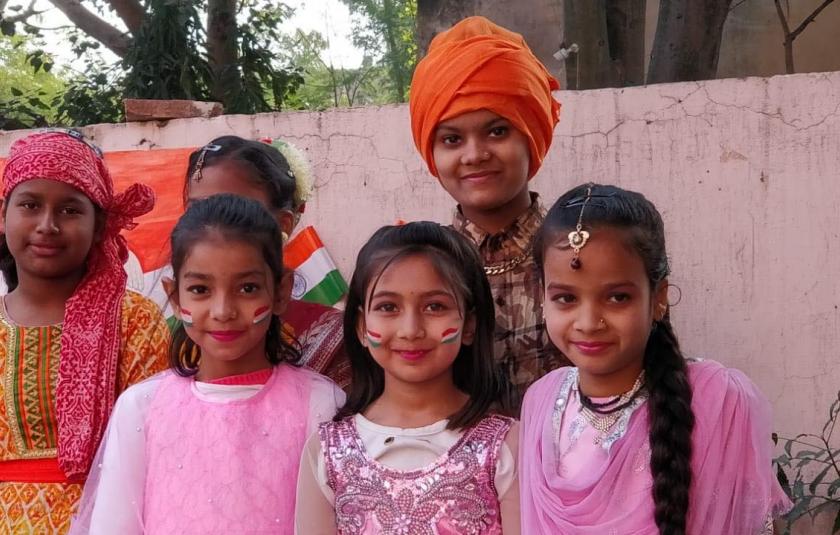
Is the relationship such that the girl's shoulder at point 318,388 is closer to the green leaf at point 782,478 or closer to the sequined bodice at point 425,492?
the sequined bodice at point 425,492

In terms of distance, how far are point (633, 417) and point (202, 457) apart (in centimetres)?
99

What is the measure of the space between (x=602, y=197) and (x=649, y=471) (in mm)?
569

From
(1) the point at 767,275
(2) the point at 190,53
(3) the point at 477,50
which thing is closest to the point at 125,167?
(2) the point at 190,53

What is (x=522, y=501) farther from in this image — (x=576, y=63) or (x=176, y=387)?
(x=576, y=63)

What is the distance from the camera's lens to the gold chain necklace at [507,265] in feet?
7.50

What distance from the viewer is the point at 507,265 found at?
229 cm

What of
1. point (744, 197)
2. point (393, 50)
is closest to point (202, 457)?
point (744, 197)

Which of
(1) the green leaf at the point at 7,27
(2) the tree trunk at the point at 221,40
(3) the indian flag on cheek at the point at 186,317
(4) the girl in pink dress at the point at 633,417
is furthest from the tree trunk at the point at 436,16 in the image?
(1) the green leaf at the point at 7,27

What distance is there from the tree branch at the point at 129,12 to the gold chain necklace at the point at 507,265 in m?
5.30

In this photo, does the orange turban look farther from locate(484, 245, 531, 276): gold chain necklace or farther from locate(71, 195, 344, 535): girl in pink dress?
locate(71, 195, 344, 535): girl in pink dress

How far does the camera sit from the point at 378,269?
2.05m

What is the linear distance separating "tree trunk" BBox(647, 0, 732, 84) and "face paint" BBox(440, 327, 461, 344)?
115 inches

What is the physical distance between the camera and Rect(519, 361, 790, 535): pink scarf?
175cm

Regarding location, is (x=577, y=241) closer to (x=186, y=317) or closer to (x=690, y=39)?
(x=186, y=317)
